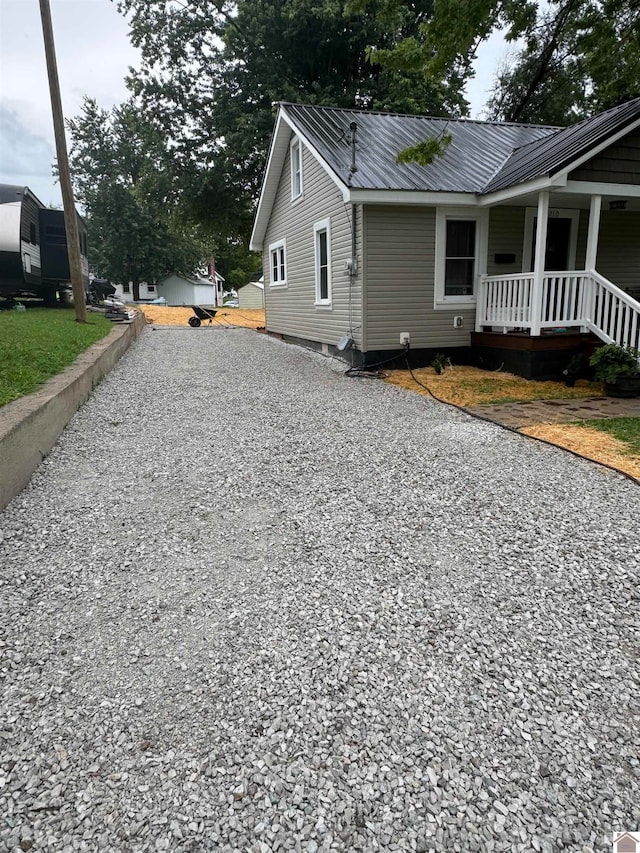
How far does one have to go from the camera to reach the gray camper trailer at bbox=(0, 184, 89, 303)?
14.7 metres

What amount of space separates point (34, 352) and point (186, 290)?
47745mm

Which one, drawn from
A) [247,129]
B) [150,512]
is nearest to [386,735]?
[150,512]

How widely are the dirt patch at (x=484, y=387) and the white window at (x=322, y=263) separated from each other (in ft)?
9.68

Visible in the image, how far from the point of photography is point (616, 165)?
779 cm

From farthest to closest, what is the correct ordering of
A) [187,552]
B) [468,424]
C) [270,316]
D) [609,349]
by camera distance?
[270,316]
[609,349]
[468,424]
[187,552]

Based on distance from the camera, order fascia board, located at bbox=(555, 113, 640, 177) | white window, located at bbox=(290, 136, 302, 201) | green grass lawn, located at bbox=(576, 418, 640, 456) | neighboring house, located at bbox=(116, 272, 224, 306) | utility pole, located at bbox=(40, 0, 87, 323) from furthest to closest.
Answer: neighboring house, located at bbox=(116, 272, 224, 306), white window, located at bbox=(290, 136, 302, 201), utility pole, located at bbox=(40, 0, 87, 323), fascia board, located at bbox=(555, 113, 640, 177), green grass lawn, located at bbox=(576, 418, 640, 456)

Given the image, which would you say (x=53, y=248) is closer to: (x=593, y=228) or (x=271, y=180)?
(x=271, y=180)

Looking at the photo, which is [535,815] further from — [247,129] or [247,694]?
[247,129]

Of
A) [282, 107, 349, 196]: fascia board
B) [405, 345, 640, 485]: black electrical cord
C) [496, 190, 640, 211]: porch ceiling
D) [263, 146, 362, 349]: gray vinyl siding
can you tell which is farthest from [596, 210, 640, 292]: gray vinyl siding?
[282, 107, 349, 196]: fascia board

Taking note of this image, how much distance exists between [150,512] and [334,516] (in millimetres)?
1211

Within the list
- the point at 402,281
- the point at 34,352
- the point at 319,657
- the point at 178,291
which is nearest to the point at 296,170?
the point at 402,281

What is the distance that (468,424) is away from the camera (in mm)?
5812

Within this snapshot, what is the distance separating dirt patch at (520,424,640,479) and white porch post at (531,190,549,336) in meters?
3.03

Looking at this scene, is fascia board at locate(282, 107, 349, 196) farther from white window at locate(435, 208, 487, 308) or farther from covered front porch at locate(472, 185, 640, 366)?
covered front porch at locate(472, 185, 640, 366)
